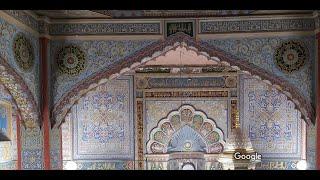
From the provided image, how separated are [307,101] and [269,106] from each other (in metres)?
2.88

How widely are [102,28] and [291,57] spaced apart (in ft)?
7.40

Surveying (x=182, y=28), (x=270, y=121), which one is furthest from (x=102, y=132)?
(x=182, y=28)

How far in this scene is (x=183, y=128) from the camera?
871 cm

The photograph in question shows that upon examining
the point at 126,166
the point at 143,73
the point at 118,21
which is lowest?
the point at 126,166

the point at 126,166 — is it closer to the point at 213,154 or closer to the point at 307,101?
the point at 213,154

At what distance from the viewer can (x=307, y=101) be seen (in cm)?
554

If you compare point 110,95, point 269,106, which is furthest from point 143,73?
point 269,106

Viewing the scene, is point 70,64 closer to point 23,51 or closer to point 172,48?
point 23,51

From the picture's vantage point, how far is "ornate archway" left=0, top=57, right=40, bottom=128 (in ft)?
16.1

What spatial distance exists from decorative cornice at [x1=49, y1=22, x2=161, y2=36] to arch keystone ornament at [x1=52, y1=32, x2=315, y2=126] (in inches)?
9.0

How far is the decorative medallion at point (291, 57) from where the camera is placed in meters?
5.57

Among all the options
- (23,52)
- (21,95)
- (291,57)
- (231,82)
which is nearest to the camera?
(23,52)

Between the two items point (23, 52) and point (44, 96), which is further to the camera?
point (44, 96)
